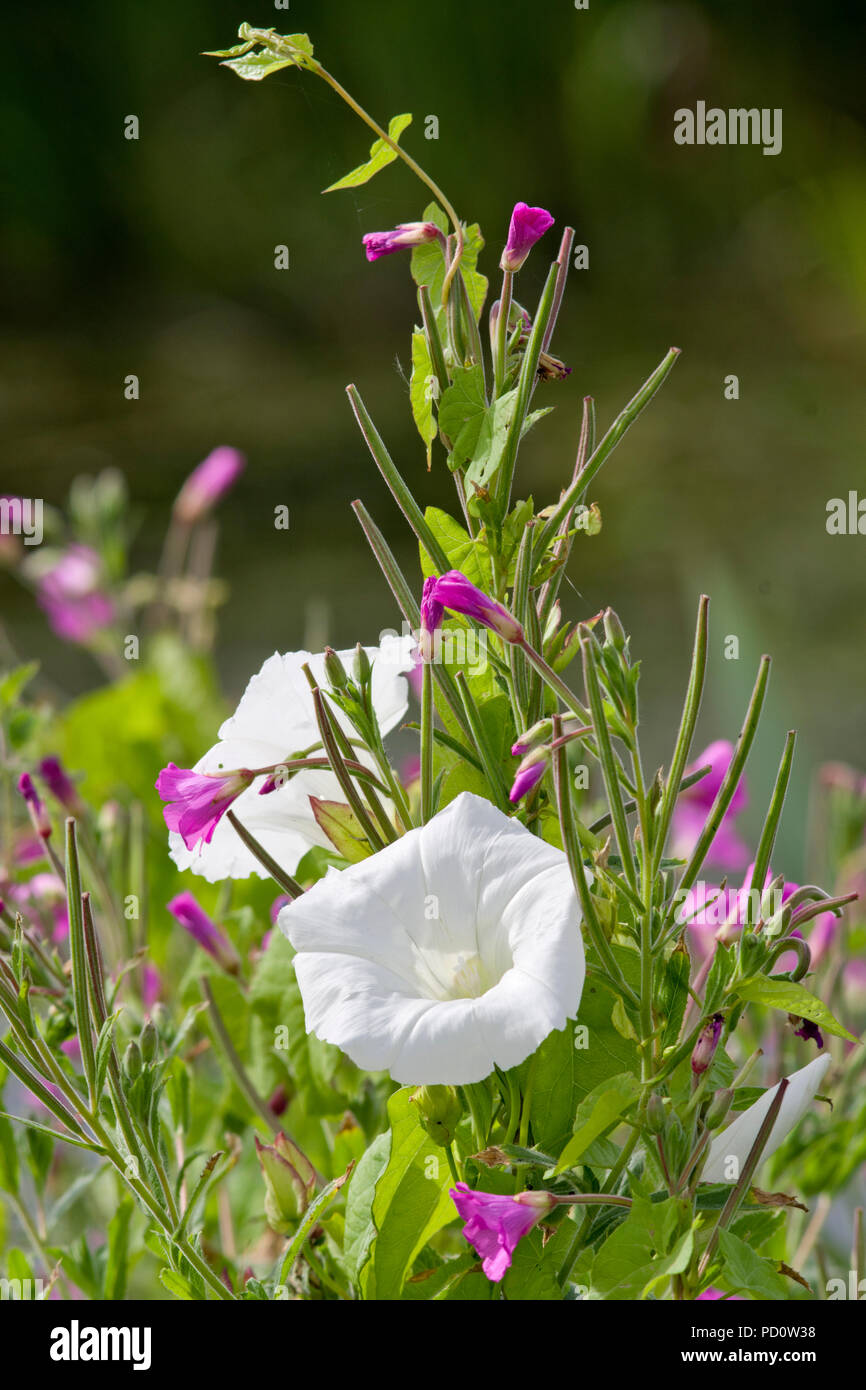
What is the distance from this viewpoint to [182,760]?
50 centimetres

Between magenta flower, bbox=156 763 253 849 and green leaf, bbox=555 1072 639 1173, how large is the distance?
0.07 m

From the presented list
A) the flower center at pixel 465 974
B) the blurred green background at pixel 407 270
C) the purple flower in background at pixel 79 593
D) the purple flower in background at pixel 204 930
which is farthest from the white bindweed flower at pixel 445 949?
the blurred green background at pixel 407 270

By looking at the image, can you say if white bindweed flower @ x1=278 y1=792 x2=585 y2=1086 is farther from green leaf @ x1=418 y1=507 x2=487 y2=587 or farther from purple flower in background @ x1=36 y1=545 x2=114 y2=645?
purple flower in background @ x1=36 y1=545 x2=114 y2=645

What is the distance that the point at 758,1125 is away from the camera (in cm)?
21

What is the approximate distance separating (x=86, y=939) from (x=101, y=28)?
2526 mm

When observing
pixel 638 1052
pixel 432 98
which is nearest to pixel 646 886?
pixel 638 1052

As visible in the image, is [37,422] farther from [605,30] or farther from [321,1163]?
[321,1163]

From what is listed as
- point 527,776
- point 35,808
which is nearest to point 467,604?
Answer: point 527,776

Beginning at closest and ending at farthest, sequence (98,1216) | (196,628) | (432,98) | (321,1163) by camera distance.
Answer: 1. (321,1163)
2. (98,1216)
3. (196,628)
4. (432,98)

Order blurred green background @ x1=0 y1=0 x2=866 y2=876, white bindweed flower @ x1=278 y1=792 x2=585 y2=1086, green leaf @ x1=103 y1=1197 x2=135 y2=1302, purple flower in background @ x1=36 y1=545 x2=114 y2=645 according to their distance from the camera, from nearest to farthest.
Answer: white bindweed flower @ x1=278 y1=792 x2=585 y2=1086 < green leaf @ x1=103 y1=1197 x2=135 y2=1302 < purple flower in background @ x1=36 y1=545 x2=114 y2=645 < blurred green background @ x1=0 y1=0 x2=866 y2=876

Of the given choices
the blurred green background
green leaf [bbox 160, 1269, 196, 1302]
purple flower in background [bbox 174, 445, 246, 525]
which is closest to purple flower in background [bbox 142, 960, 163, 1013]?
green leaf [bbox 160, 1269, 196, 1302]

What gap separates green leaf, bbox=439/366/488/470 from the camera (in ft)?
0.69

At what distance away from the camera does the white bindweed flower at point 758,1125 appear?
204 mm

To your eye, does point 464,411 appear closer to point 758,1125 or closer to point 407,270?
point 758,1125
